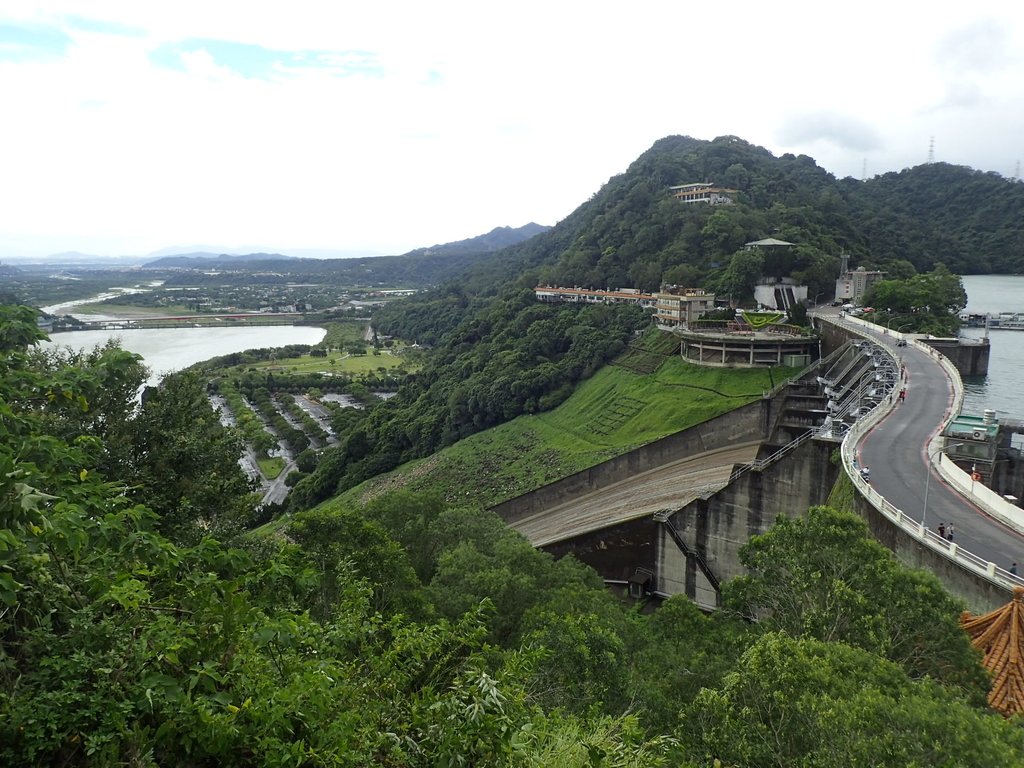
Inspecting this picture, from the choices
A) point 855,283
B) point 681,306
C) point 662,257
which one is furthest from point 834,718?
point 662,257

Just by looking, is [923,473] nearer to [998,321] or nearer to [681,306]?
[681,306]

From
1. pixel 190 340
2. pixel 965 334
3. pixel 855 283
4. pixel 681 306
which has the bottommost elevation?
pixel 190 340

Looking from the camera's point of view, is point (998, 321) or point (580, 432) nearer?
point (580, 432)

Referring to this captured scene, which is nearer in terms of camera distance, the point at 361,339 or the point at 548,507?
the point at 548,507

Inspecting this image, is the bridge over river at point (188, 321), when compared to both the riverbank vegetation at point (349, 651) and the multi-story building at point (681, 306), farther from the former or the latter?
the riverbank vegetation at point (349, 651)

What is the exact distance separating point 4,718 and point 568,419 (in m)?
50.1

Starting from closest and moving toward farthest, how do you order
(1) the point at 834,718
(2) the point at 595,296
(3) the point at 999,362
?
(1) the point at 834,718, (3) the point at 999,362, (2) the point at 595,296

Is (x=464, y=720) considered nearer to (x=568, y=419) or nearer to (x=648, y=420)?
(x=648, y=420)

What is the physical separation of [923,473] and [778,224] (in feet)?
213

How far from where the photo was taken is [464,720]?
211 inches

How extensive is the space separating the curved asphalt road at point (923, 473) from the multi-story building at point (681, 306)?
27.6 meters

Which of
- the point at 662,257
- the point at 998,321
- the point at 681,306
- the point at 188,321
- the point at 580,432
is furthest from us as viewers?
the point at 188,321

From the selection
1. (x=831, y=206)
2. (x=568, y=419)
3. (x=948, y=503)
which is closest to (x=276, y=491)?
(x=568, y=419)

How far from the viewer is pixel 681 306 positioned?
5981cm
